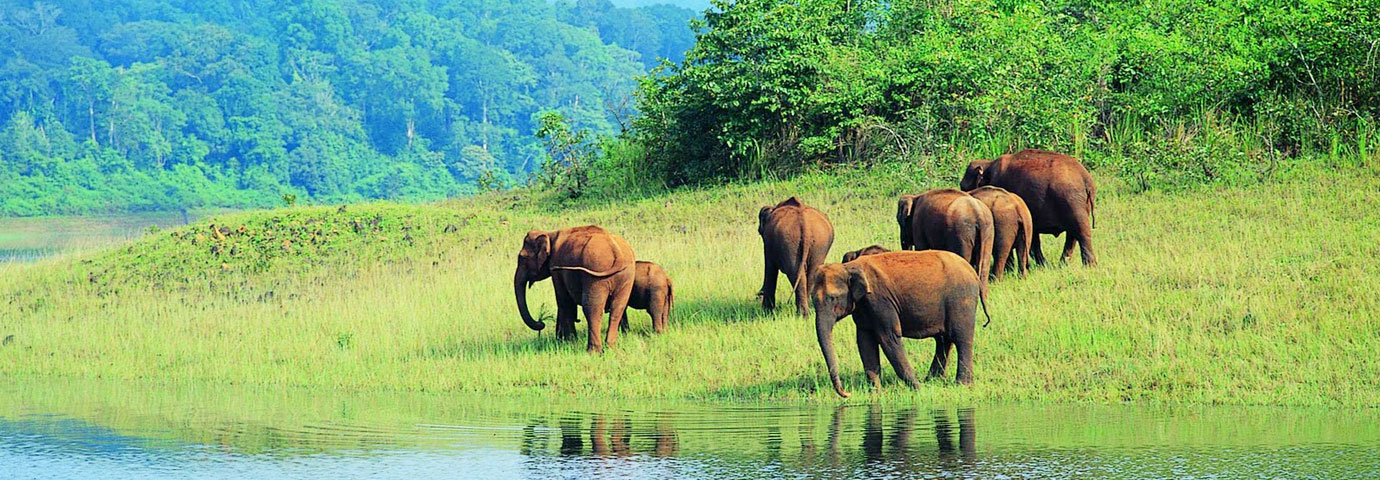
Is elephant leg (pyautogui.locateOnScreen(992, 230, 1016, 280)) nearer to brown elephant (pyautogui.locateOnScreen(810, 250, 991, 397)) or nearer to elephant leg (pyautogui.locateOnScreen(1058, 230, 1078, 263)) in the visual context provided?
elephant leg (pyautogui.locateOnScreen(1058, 230, 1078, 263))

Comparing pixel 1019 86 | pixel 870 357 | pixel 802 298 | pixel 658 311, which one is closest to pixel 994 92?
pixel 1019 86

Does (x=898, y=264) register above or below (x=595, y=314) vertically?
above

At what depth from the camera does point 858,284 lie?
1170 centimetres

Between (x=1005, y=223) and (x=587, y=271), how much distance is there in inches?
153

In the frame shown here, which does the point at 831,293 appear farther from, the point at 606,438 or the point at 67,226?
the point at 67,226

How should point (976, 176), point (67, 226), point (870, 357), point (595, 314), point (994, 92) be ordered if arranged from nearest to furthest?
A: point (870, 357) → point (595, 314) → point (976, 176) → point (994, 92) → point (67, 226)

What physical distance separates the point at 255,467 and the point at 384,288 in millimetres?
10862

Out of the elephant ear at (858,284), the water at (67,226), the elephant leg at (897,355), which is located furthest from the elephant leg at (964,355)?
the water at (67,226)

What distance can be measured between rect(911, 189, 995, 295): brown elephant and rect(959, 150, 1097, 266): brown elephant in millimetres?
1973

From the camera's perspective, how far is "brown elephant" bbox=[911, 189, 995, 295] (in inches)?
581

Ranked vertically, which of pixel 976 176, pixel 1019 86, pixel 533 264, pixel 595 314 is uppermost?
pixel 1019 86

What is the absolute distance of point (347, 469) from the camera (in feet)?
32.1

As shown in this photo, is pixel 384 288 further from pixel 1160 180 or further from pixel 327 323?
pixel 1160 180

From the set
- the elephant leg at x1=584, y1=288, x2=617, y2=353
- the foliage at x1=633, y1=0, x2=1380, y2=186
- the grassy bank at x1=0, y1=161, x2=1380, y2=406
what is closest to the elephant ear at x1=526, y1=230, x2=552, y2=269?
the elephant leg at x1=584, y1=288, x2=617, y2=353
